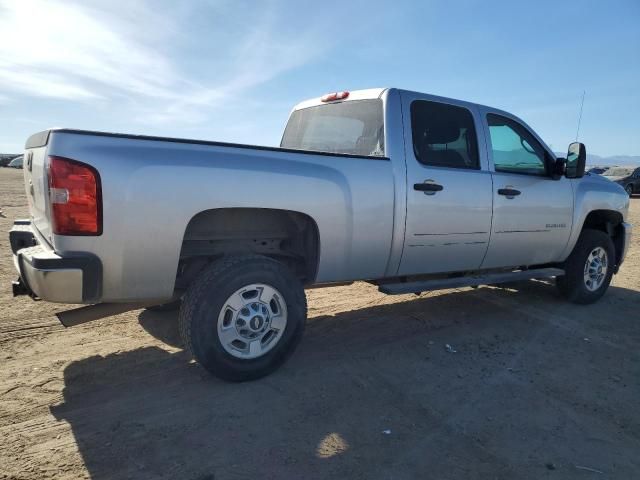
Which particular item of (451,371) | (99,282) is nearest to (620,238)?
(451,371)

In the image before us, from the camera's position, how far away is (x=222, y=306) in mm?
3086

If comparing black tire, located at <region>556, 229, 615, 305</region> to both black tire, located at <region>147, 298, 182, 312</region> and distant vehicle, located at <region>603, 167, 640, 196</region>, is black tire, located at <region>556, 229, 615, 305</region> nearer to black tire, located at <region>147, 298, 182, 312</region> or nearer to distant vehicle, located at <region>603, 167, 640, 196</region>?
black tire, located at <region>147, 298, 182, 312</region>

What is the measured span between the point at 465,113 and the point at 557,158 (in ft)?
4.19

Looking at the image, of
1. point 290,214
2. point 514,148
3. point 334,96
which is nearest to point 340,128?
point 334,96

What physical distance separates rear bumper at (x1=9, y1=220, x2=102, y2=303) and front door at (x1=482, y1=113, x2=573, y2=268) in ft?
10.9

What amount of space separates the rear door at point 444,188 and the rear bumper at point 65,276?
2272 mm

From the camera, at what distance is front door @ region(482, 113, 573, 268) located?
444cm

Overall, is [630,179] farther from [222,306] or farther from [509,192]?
[222,306]

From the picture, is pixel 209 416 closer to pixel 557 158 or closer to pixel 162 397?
pixel 162 397

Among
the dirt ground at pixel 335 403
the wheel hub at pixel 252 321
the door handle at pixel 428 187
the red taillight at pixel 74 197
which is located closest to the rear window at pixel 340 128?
the door handle at pixel 428 187

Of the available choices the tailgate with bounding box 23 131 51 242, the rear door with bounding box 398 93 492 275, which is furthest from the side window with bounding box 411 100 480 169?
the tailgate with bounding box 23 131 51 242

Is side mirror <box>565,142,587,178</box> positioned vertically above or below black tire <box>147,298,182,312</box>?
above

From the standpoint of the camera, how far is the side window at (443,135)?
3.98m

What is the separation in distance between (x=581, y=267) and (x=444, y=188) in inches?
98.4
